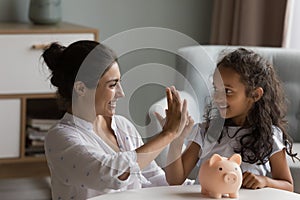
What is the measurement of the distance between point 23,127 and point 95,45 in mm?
1646

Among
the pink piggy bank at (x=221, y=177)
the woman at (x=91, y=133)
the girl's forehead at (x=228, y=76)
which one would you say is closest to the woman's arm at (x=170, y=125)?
the woman at (x=91, y=133)

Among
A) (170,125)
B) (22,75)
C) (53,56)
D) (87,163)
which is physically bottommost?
(22,75)

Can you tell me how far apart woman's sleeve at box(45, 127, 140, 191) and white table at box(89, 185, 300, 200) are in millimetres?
45

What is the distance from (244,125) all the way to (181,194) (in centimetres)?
44

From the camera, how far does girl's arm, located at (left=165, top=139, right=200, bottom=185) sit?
201 cm

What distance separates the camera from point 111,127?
208cm

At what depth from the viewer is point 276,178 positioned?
207cm

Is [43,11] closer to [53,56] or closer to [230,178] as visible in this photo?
[53,56]

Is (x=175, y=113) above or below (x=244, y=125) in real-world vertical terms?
above

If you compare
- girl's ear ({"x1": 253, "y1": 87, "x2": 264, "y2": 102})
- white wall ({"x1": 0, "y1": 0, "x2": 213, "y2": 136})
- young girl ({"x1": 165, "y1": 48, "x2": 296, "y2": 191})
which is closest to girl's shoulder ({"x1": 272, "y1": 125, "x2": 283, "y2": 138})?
young girl ({"x1": 165, "y1": 48, "x2": 296, "y2": 191})

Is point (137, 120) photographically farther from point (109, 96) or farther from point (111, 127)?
point (109, 96)

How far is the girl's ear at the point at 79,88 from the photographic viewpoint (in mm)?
1899

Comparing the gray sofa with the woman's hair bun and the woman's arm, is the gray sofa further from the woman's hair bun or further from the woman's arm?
the woman's arm

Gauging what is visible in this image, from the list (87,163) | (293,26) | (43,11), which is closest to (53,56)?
(87,163)
